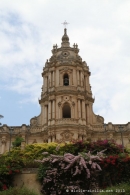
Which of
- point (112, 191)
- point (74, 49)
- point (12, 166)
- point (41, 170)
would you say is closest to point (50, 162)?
point (41, 170)

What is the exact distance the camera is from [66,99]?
36.4 m

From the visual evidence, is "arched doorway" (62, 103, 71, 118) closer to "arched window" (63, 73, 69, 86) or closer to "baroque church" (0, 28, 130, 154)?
"baroque church" (0, 28, 130, 154)

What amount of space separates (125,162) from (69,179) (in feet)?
13.0

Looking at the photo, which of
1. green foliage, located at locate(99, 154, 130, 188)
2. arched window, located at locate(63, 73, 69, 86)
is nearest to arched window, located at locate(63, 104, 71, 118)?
arched window, located at locate(63, 73, 69, 86)

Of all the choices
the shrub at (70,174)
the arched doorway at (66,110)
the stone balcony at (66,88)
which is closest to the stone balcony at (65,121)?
the arched doorway at (66,110)

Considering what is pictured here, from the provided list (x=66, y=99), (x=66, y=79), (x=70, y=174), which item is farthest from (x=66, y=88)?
(x=70, y=174)

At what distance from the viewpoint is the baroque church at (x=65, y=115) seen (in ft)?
111

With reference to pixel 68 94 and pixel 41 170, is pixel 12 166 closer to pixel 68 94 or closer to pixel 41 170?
pixel 41 170

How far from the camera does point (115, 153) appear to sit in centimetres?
2105

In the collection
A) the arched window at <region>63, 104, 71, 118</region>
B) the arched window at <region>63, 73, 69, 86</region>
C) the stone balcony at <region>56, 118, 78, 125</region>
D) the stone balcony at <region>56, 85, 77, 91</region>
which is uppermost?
the arched window at <region>63, 73, 69, 86</region>

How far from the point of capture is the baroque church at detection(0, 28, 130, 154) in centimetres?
3369

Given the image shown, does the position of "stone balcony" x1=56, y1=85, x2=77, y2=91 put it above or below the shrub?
above

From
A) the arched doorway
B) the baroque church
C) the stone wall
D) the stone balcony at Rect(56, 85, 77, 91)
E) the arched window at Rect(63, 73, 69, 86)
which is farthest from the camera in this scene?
the arched window at Rect(63, 73, 69, 86)

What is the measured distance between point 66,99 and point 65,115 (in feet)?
8.55
